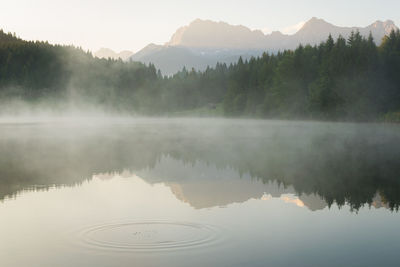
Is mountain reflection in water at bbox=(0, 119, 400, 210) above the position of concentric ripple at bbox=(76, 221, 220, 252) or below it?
below

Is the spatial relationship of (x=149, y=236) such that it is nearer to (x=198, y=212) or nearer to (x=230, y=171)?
(x=198, y=212)

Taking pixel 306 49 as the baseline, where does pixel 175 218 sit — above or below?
below

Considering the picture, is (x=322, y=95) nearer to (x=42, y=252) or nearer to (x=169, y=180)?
(x=169, y=180)

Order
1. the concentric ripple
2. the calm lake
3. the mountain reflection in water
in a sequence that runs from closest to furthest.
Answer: the calm lake, the concentric ripple, the mountain reflection in water

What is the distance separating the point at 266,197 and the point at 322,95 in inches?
3910

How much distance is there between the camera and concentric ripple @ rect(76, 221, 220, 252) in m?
13.1

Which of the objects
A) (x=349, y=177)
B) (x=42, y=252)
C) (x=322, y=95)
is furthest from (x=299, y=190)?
(x=322, y=95)

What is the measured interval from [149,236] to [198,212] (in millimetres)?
3606

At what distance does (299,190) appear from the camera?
894 inches

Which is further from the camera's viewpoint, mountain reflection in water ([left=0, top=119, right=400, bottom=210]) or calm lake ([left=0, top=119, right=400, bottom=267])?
mountain reflection in water ([left=0, top=119, right=400, bottom=210])

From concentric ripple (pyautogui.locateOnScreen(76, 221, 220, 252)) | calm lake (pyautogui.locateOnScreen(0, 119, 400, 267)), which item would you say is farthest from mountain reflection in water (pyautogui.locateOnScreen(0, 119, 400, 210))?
concentric ripple (pyautogui.locateOnScreen(76, 221, 220, 252))

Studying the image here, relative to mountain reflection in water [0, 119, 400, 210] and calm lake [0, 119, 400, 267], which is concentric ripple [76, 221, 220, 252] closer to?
calm lake [0, 119, 400, 267]

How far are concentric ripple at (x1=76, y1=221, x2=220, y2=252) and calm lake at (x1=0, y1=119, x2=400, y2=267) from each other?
3 cm

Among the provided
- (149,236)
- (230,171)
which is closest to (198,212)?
(149,236)
